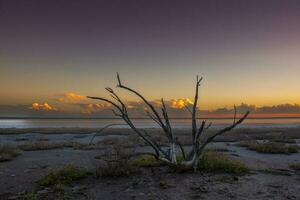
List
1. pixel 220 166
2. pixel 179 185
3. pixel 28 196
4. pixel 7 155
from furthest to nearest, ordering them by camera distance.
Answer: pixel 7 155, pixel 220 166, pixel 179 185, pixel 28 196

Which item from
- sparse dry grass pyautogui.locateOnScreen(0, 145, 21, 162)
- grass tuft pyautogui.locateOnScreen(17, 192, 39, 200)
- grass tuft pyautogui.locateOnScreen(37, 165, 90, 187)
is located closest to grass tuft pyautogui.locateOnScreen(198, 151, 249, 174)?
grass tuft pyautogui.locateOnScreen(37, 165, 90, 187)

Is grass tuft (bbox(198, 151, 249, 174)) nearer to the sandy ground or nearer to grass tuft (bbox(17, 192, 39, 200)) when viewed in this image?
the sandy ground

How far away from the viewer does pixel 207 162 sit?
1145cm

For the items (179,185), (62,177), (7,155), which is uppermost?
(7,155)

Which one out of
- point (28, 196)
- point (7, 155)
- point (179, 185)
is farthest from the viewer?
point (7, 155)

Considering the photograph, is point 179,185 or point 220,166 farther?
point 220,166

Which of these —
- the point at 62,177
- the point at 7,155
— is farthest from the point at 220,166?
the point at 7,155

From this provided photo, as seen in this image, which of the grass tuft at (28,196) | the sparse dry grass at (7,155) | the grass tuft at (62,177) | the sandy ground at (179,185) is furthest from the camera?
the sparse dry grass at (7,155)

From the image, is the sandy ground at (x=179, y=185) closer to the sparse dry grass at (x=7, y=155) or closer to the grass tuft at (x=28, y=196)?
the grass tuft at (x=28, y=196)

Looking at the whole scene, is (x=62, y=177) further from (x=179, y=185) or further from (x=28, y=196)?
(x=179, y=185)

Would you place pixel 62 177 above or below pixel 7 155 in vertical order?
below

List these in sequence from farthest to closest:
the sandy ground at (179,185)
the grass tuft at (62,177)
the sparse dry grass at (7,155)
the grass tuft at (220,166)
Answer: the sparse dry grass at (7,155) < the grass tuft at (220,166) < the grass tuft at (62,177) < the sandy ground at (179,185)

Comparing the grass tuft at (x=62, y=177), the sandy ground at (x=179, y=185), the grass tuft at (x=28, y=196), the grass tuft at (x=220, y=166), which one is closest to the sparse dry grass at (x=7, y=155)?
the sandy ground at (x=179, y=185)

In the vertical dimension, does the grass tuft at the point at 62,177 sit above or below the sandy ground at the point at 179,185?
above
